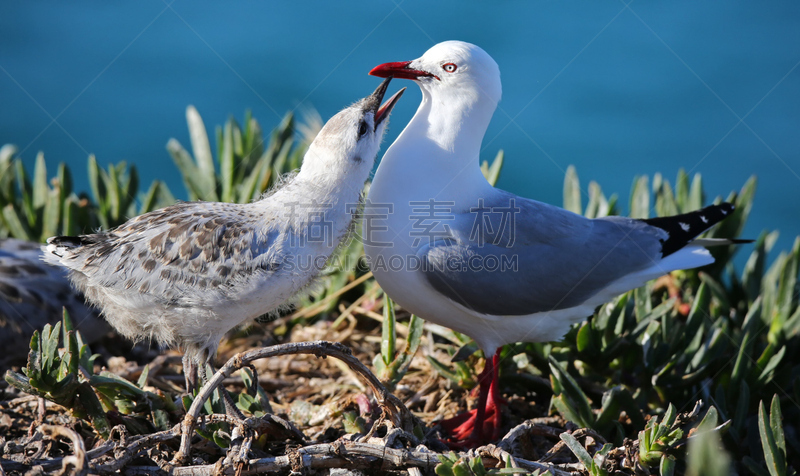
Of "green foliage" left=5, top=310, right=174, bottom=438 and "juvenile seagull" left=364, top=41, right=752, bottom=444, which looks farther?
"juvenile seagull" left=364, top=41, right=752, bottom=444

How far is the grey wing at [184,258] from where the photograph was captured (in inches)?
84.8

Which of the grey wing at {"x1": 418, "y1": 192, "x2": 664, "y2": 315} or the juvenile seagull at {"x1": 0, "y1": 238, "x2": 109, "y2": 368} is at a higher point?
the grey wing at {"x1": 418, "y1": 192, "x2": 664, "y2": 315}

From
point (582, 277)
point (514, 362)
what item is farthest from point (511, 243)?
point (514, 362)

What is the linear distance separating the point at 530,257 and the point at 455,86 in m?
0.68

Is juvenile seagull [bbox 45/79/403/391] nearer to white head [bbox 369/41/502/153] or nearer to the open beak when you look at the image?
the open beak

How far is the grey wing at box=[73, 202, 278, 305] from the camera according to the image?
7.07 ft

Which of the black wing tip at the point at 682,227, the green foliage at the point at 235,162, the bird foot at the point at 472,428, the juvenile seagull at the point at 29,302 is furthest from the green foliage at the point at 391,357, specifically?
the green foliage at the point at 235,162

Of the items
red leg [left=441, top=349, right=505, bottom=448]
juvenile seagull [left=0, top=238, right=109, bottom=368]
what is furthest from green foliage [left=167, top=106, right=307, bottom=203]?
red leg [left=441, top=349, right=505, bottom=448]

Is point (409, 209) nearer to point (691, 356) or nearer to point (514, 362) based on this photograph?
point (514, 362)

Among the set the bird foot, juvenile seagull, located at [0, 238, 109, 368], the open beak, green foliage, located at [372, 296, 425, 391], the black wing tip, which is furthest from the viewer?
juvenile seagull, located at [0, 238, 109, 368]

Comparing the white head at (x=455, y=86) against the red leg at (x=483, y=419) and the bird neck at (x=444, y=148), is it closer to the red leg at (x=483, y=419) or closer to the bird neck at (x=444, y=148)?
the bird neck at (x=444, y=148)

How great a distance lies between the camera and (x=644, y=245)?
2820 millimetres

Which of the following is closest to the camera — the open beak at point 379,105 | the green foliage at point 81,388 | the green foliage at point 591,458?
the green foliage at point 591,458

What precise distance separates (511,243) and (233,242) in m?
0.99
